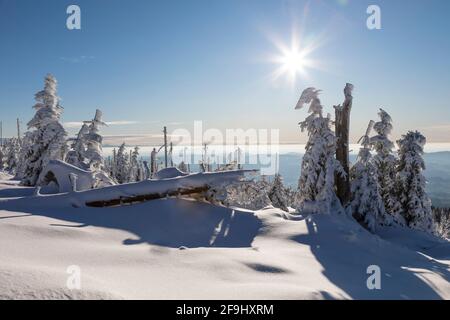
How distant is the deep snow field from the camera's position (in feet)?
13.7

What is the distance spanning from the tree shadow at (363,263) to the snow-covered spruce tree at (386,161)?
37.8 feet

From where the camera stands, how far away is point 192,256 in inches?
247

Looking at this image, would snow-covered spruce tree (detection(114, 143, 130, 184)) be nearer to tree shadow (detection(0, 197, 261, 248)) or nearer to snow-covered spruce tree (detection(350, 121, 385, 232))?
snow-covered spruce tree (detection(350, 121, 385, 232))

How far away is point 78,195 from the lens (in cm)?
1088

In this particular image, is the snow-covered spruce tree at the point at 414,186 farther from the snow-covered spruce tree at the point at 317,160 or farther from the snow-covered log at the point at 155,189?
the snow-covered log at the point at 155,189

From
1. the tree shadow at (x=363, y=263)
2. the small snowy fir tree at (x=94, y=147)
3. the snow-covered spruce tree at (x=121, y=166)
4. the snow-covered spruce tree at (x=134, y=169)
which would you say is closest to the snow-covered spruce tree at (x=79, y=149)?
the small snowy fir tree at (x=94, y=147)

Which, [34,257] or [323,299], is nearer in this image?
[323,299]

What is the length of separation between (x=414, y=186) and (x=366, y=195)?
23.3 ft

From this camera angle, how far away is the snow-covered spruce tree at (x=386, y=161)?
70.1 ft

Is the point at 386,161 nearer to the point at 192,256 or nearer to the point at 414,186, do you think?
the point at 414,186

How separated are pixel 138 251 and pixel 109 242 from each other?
1239 mm

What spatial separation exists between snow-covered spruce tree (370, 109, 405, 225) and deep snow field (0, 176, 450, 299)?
10.1 m
